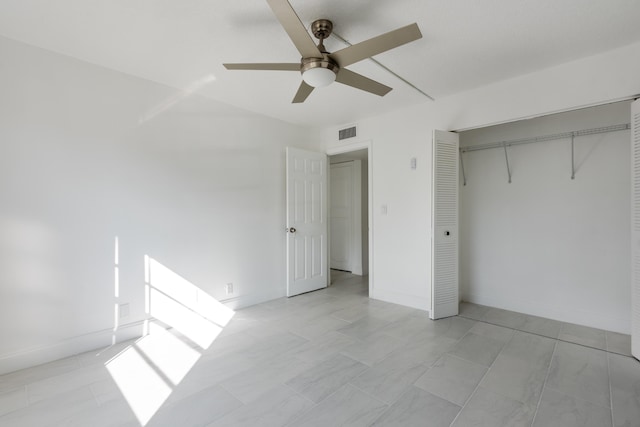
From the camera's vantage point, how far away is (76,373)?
226 cm

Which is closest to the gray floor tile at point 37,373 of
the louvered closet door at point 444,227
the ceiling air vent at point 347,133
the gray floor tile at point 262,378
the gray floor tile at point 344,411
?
the gray floor tile at point 262,378

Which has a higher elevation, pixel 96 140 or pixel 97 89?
pixel 97 89

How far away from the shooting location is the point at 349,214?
5.77m

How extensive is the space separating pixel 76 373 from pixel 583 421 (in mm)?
3432

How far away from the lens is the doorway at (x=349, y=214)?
5586 millimetres

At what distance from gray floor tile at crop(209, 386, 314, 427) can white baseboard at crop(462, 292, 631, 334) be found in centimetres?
291

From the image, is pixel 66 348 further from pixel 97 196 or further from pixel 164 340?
pixel 97 196

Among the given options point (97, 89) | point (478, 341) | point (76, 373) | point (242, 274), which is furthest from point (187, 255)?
point (478, 341)

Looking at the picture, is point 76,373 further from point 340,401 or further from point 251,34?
point 251,34

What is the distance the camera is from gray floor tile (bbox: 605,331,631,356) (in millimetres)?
2521

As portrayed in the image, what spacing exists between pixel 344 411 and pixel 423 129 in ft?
10.2

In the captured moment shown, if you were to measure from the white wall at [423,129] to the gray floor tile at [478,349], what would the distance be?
0.84m

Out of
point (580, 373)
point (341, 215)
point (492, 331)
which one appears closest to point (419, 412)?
point (580, 373)

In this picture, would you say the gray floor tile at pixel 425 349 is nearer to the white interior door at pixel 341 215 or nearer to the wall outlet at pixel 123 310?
the wall outlet at pixel 123 310
